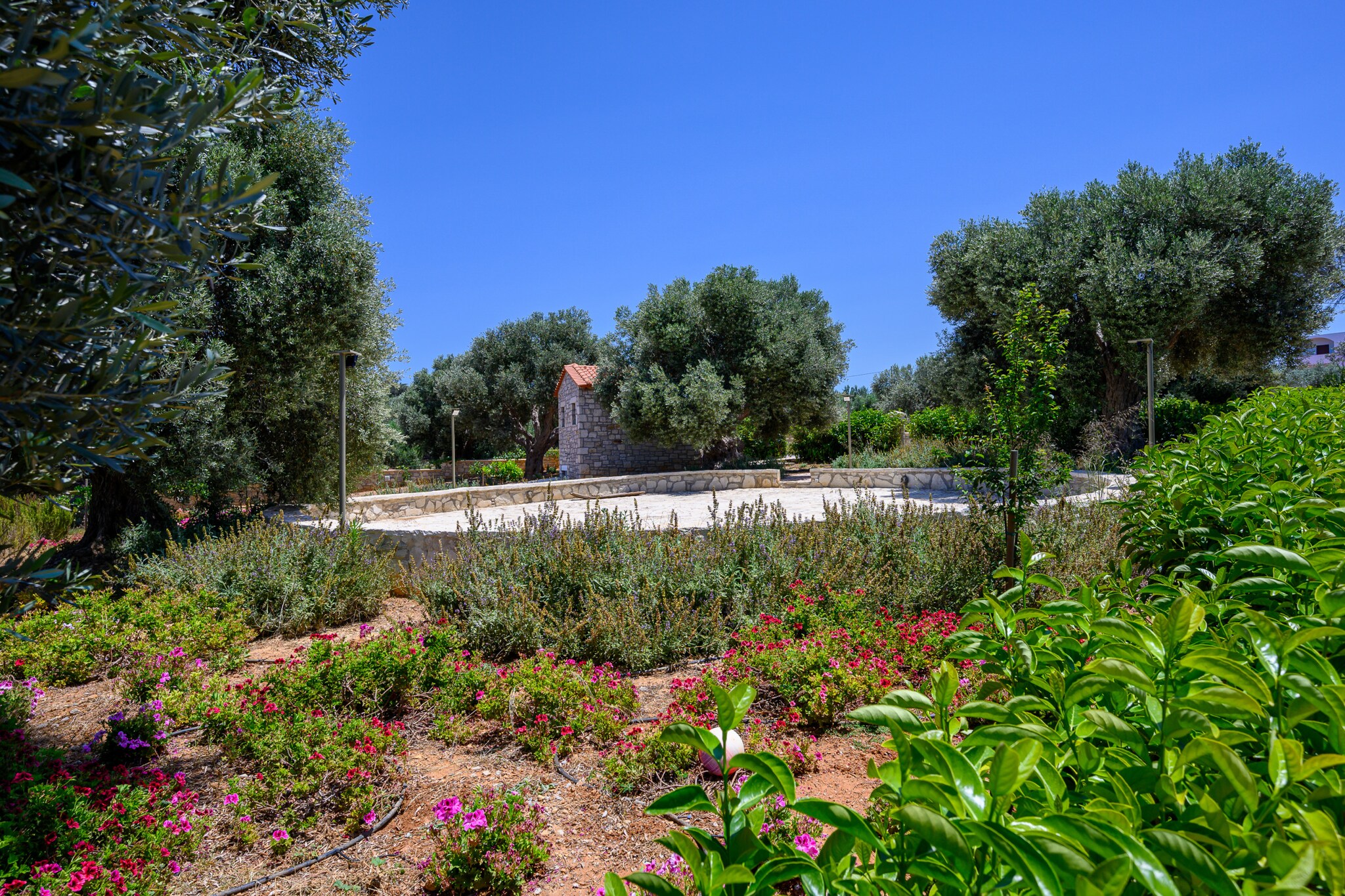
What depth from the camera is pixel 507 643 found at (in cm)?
509

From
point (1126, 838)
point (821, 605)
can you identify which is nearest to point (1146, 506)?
point (821, 605)

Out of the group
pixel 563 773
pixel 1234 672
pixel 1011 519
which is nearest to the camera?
pixel 1234 672

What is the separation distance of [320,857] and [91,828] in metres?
0.89

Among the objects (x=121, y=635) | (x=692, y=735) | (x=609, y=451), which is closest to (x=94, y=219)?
(x=692, y=735)

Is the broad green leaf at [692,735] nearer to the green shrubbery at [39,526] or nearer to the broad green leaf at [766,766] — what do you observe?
the broad green leaf at [766,766]

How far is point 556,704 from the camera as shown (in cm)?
387

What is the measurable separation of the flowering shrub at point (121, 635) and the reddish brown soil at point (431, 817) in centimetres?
80

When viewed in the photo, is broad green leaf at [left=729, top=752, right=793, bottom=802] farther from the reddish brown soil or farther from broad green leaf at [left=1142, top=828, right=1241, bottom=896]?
the reddish brown soil

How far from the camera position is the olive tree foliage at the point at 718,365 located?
782 inches

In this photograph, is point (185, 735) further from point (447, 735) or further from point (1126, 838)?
point (1126, 838)

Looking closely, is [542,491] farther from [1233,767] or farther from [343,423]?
[1233,767]

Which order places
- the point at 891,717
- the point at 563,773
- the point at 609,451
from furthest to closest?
the point at 609,451 → the point at 563,773 → the point at 891,717

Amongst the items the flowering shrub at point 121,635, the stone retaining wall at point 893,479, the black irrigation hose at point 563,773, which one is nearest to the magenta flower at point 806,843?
the black irrigation hose at point 563,773

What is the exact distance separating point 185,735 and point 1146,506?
5.44 m
